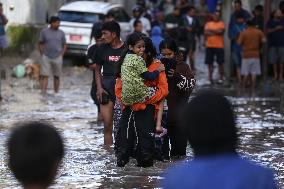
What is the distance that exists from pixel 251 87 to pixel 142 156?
11399 mm

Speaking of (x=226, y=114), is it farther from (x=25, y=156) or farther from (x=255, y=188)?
(x=25, y=156)

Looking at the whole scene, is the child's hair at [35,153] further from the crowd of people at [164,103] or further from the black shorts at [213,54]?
the black shorts at [213,54]

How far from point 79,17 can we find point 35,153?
23.6m

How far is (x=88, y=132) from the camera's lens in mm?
14367

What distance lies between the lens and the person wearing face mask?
37.2 ft

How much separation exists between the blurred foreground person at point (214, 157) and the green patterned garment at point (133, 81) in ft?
21.1

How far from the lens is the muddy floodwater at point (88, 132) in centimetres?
1027

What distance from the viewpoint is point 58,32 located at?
20.4 meters

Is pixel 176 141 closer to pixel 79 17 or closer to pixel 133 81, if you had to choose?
pixel 133 81

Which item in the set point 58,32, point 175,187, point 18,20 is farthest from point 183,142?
point 18,20

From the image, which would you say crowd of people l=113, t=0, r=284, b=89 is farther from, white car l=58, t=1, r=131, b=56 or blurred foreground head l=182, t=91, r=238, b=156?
blurred foreground head l=182, t=91, r=238, b=156

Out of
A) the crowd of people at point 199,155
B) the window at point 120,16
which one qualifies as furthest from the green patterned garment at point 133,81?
the window at point 120,16

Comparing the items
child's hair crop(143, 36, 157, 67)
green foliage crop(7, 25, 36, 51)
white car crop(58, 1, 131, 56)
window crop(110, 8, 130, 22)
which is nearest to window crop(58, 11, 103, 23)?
white car crop(58, 1, 131, 56)

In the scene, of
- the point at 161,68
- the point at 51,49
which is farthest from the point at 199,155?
the point at 51,49
